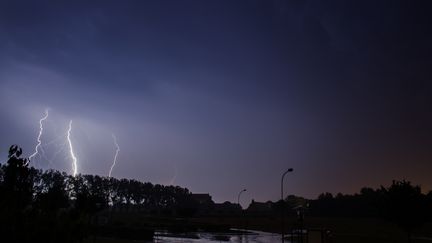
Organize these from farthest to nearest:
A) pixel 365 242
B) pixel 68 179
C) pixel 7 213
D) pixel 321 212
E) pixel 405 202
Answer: pixel 68 179
pixel 321 212
pixel 365 242
pixel 405 202
pixel 7 213

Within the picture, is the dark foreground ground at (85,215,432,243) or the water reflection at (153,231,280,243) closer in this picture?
the water reflection at (153,231,280,243)

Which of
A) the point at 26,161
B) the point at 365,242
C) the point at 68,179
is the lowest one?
the point at 365,242

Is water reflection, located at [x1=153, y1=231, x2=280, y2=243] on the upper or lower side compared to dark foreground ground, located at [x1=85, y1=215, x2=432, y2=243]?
lower

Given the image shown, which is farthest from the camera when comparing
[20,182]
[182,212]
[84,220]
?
[182,212]

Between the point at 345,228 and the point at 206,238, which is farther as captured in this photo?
the point at 345,228

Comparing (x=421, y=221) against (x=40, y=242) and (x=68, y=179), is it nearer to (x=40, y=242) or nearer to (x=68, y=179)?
(x=40, y=242)

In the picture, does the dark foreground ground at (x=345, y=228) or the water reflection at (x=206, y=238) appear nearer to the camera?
the water reflection at (x=206, y=238)

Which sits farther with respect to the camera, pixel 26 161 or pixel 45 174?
pixel 45 174

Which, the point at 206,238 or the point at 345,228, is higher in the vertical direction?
the point at 345,228

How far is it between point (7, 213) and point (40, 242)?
904 millimetres

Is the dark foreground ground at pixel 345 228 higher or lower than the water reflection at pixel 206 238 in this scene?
higher

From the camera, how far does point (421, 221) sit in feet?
134

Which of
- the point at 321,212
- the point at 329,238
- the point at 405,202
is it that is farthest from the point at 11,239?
the point at 321,212

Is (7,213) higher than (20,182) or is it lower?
lower
